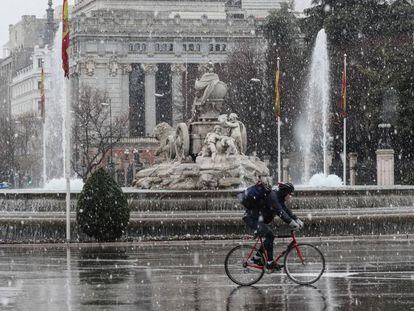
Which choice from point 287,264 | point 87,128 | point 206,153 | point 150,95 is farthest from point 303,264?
point 150,95

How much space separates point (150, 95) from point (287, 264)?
127960 mm

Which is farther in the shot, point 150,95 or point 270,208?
point 150,95

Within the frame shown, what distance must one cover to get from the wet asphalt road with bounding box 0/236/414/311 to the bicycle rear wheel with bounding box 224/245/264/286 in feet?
0.56

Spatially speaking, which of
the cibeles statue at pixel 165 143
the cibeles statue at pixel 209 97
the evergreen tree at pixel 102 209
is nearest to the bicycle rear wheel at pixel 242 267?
the evergreen tree at pixel 102 209

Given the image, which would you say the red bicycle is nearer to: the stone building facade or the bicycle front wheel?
the bicycle front wheel

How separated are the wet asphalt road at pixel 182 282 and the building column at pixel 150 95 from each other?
378 feet

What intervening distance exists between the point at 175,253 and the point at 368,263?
556 cm

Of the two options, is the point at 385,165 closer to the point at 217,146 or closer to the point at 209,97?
the point at 209,97

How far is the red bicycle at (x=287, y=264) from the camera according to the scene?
21.5m

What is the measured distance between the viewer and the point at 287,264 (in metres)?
21.6

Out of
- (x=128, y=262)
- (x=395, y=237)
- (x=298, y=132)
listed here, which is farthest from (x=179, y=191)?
(x=298, y=132)

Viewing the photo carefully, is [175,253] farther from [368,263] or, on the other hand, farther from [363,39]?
[363,39]

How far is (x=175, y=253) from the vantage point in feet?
98.4

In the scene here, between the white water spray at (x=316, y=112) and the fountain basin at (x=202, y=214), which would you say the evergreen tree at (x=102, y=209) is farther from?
the white water spray at (x=316, y=112)
